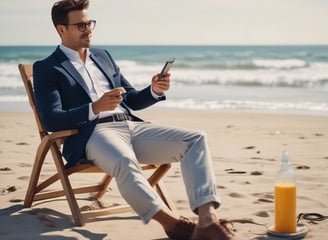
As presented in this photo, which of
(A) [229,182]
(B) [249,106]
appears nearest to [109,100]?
(A) [229,182]

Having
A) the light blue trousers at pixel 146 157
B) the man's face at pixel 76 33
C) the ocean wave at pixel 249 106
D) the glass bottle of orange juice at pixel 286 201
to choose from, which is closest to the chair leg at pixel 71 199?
the light blue trousers at pixel 146 157

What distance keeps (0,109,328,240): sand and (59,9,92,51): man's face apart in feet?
3.45

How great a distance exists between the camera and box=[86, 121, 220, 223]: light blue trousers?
3.62 m

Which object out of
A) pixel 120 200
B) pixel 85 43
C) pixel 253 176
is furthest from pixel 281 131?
pixel 85 43

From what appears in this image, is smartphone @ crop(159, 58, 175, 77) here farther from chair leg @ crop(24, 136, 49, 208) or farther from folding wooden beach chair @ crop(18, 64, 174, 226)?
chair leg @ crop(24, 136, 49, 208)

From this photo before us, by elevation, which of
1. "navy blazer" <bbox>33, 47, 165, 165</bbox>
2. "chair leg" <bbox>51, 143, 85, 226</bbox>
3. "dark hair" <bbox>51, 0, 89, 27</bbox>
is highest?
"dark hair" <bbox>51, 0, 89, 27</bbox>

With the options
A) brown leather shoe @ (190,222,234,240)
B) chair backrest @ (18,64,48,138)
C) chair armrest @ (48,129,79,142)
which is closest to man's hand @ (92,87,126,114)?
chair armrest @ (48,129,79,142)

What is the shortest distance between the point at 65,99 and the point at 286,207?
1.41m

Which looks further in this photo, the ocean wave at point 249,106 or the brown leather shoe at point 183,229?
the ocean wave at point 249,106

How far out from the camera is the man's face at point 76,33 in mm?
4289

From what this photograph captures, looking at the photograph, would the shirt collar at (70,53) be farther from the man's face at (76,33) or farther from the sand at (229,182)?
the sand at (229,182)

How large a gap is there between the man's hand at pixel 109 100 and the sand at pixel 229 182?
2.35 ft

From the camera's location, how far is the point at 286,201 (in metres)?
3.86

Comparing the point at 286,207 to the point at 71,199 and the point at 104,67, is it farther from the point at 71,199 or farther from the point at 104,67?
the point at 104,67
